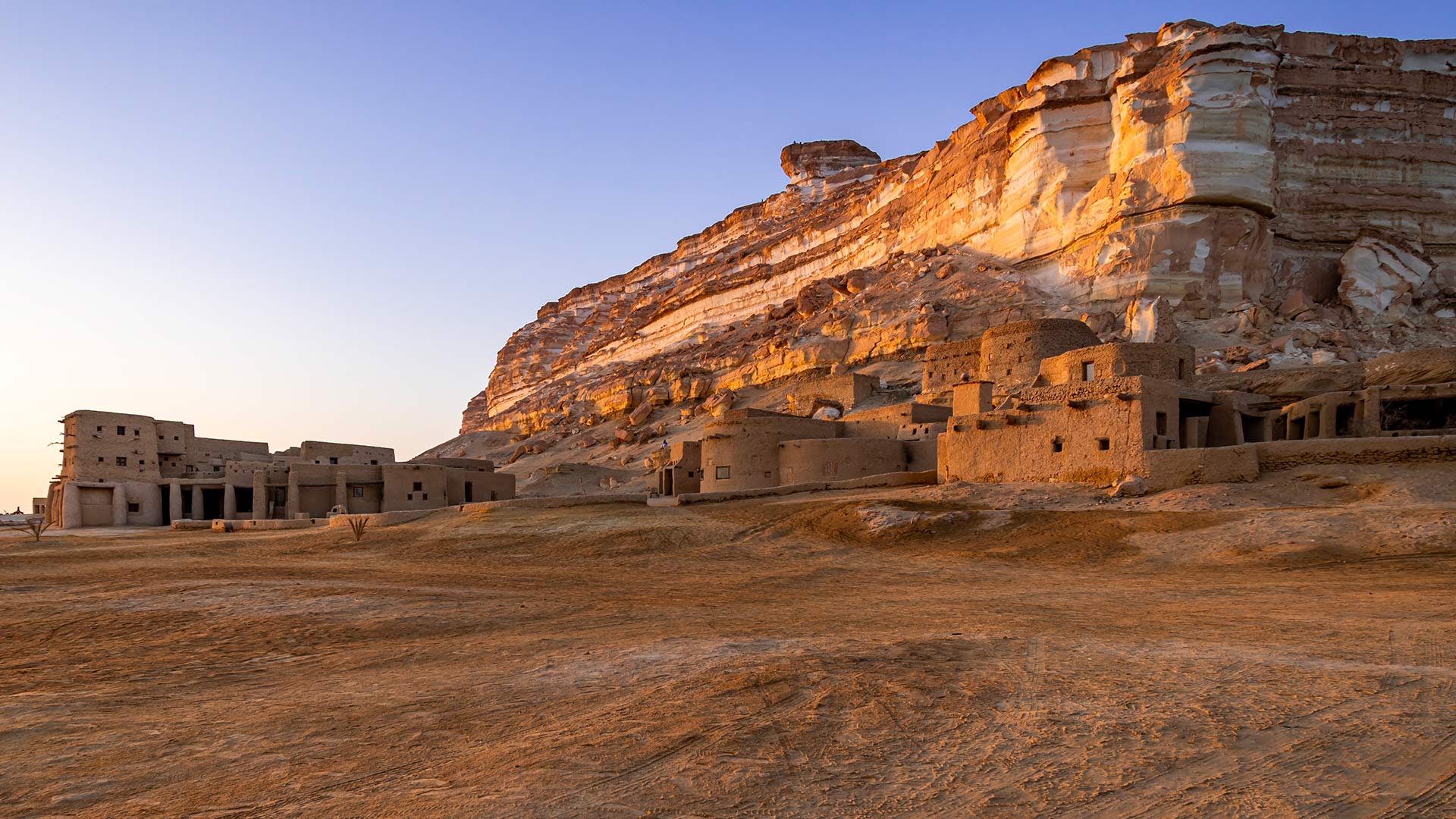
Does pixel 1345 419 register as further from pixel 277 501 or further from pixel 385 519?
pixel 277 501

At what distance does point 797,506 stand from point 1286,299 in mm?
38355

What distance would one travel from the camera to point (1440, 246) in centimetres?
4938

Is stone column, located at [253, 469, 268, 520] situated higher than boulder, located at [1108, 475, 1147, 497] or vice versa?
boulder, located at [1108, 475, 1147, 497]

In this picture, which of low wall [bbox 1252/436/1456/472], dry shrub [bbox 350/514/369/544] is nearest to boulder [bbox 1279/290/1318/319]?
low wall [bbox 1252/436/1456/472]

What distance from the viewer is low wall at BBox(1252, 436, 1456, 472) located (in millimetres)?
15922

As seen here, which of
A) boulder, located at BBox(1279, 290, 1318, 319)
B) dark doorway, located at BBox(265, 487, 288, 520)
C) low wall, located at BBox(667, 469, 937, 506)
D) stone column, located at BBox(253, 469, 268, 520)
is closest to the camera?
low wall, located at BBox(667, 469, 937, 506)

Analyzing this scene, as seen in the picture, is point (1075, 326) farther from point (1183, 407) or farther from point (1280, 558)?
point (1280, 558)

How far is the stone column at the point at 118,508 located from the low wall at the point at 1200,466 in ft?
118

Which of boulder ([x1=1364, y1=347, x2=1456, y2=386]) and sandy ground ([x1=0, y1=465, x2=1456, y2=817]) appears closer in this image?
sandy ground ([x1=0, y1=465, x2=1456, y2=817])

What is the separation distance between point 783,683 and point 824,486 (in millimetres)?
17081

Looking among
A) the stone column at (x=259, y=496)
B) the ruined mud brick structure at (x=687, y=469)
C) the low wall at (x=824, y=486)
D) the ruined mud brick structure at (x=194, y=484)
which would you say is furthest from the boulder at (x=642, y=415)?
the low wall at (x=824, y=486)

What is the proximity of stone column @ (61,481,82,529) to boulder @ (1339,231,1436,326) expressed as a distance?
197 ft

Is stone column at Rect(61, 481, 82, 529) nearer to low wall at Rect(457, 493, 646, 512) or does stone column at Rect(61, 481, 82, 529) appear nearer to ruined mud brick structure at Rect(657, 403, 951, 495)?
low wall at Rect(457, 493, 646, 512)

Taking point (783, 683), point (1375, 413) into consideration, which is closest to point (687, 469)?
point (1375, 413)
